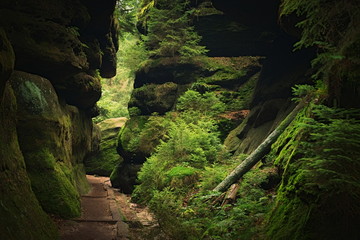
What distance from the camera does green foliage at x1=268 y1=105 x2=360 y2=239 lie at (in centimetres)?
373

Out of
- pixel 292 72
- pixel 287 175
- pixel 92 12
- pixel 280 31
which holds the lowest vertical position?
pixel 287 175

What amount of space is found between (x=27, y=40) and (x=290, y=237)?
10.6 m

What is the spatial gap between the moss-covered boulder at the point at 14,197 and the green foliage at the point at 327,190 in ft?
16.6

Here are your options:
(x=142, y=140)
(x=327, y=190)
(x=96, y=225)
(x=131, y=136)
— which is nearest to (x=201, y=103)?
(x=142, y=140)

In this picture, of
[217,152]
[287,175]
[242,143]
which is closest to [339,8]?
[287,175]

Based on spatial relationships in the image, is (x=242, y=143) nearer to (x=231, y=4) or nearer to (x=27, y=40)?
(x=231, y=4)

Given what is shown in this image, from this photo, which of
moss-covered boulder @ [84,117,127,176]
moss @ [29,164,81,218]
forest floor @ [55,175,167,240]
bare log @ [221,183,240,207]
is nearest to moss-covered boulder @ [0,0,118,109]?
moss @ [29,164,81,218]

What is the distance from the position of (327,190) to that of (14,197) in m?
6.28

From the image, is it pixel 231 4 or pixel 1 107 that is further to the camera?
pixel 231 4

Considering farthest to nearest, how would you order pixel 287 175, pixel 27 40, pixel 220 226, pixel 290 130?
1. pixel 27 40
2. pixel 290 130
3. pixel 220 226
4. pixel 287 175

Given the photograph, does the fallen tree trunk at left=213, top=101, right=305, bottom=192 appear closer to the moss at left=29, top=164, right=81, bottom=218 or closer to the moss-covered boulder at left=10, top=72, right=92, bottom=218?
the moss at left=29, top=164, right=81, bottom=218

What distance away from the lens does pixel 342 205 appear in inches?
148

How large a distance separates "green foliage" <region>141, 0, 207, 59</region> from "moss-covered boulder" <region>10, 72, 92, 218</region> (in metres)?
10.8

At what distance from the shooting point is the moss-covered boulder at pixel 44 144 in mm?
8320
